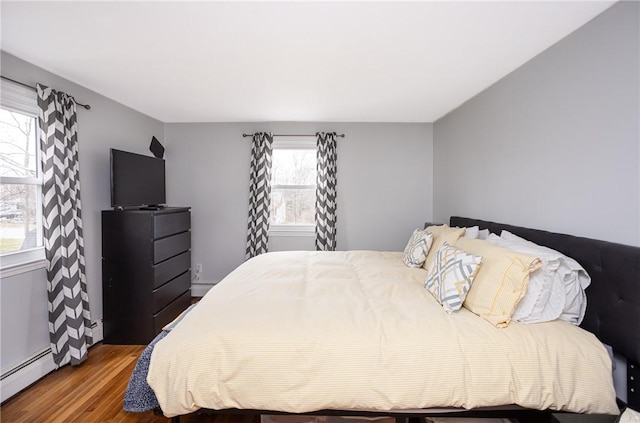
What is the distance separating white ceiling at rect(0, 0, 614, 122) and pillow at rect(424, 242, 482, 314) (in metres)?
1.36

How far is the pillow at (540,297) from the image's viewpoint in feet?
4.61

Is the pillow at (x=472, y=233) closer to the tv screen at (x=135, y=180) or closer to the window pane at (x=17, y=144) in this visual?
the tv screen at (x=135, y=180)

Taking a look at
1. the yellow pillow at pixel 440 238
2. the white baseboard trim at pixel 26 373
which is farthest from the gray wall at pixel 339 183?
the white baseboard trim at pixel 26 373

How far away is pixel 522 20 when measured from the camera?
150 centimetres

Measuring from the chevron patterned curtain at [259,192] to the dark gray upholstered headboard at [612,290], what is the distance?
303 cm

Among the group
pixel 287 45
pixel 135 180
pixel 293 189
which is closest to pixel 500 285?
pixel 287 45

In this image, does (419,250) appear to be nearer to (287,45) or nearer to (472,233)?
(472,233)

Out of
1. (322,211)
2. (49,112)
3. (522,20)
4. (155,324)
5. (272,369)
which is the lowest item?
(155,324)

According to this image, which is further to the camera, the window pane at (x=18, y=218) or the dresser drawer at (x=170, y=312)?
the dresser drawer at (x=170, y=312)

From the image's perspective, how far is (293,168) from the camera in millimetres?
3854

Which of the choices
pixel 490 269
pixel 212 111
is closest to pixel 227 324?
pixel 490 269

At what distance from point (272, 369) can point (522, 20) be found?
2287 mm

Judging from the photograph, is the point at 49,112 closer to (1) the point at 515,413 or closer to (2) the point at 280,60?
(2) the point at 280,60

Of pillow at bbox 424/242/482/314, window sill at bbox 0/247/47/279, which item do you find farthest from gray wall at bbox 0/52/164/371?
pillow at bbox 424/242/482/314
